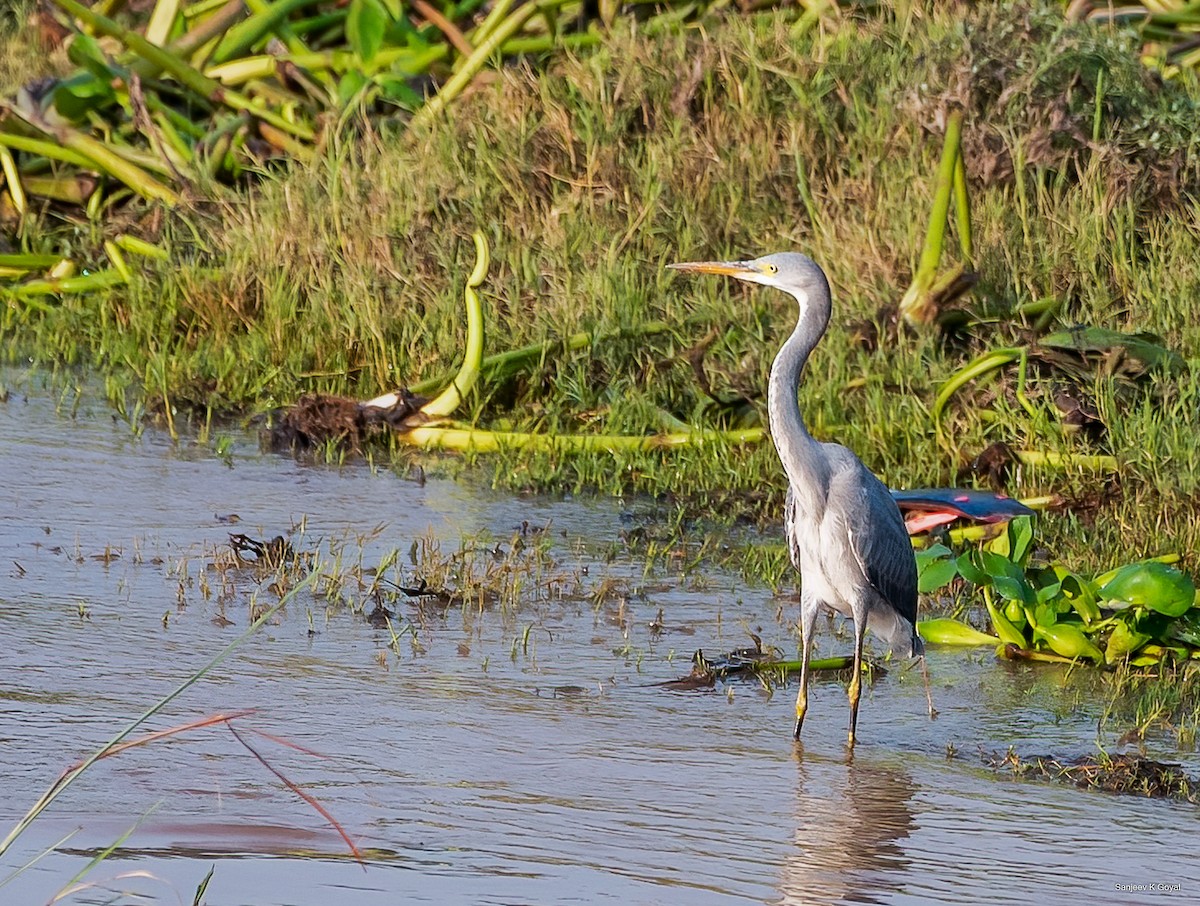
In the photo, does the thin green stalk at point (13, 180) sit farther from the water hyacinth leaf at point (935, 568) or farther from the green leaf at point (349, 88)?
the water hyacinth leaf at point (935, 568)

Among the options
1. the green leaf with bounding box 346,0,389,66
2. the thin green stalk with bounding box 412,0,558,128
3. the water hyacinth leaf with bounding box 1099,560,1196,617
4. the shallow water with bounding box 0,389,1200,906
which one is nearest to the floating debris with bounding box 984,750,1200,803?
the shallow water with bounding box 0,389,1200,906

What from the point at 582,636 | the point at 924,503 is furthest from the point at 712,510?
the point at 582,636

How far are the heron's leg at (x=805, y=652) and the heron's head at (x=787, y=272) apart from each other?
761 millimetres

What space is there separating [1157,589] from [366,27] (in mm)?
5648

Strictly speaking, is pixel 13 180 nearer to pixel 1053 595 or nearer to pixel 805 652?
pixel 805 652

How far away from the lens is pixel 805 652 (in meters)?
4.59

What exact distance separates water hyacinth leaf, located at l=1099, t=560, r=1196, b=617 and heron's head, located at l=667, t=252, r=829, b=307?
1.02 m

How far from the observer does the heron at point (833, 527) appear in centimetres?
467

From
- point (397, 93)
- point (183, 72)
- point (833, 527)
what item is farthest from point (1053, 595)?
point (183, 72)

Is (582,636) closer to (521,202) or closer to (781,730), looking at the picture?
(781,730)

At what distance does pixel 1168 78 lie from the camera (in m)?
8.57

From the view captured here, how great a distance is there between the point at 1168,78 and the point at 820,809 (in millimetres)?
5605

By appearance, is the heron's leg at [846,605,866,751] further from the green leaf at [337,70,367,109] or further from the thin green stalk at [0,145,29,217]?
the thin green stalk at [0,145,29,217]

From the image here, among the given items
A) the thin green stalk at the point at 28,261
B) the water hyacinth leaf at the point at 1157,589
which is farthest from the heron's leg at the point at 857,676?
the thin green stalk at the point at 28,261
